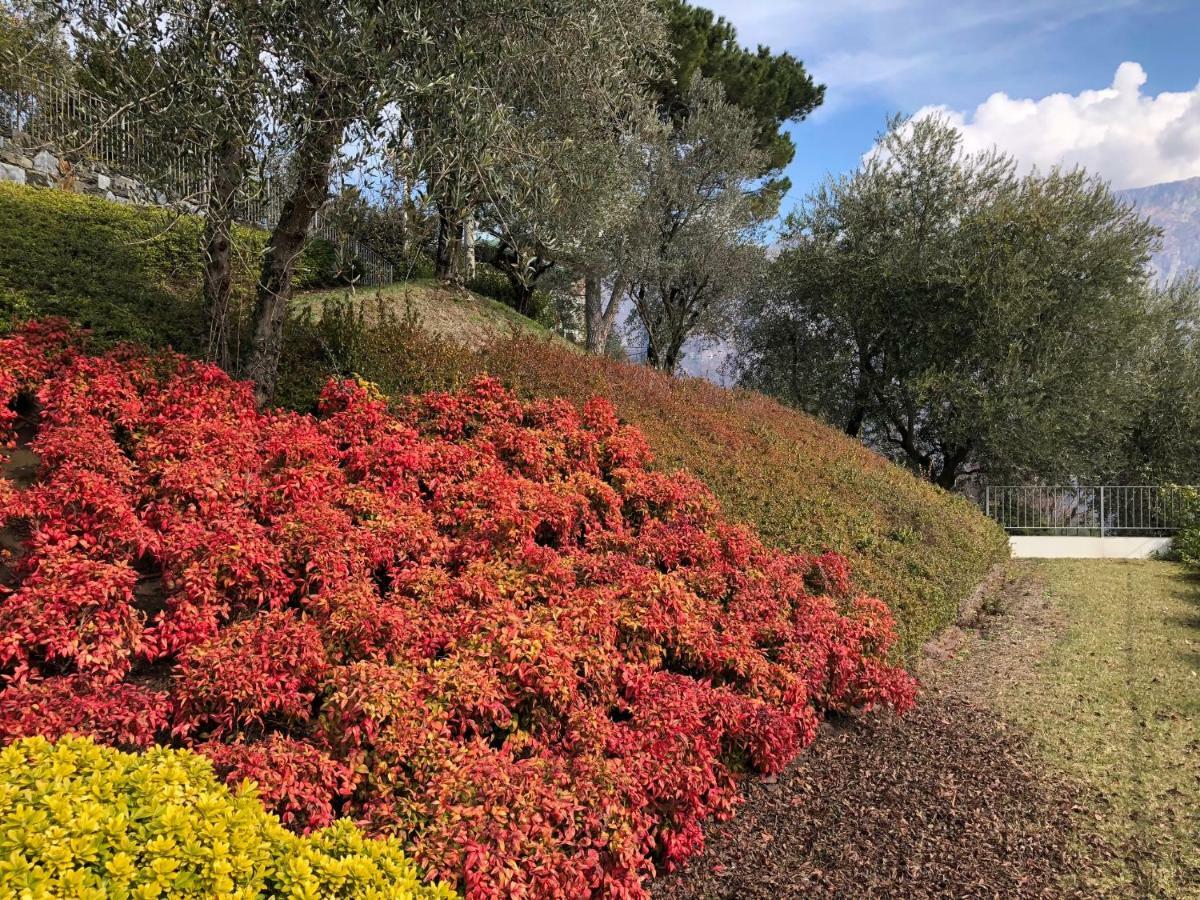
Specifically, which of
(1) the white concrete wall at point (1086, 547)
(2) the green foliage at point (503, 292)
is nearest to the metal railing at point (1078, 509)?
(1) the white concrete wall at point (1086, 547)

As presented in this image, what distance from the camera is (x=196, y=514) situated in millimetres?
4672

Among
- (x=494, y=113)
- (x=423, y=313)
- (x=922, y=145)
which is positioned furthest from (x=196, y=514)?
(x=922, y=145)

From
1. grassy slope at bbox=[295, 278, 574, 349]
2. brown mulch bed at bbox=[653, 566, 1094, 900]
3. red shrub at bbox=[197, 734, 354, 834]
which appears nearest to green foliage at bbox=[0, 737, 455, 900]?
red shrub at bbox=[197, 734, 354, 834]

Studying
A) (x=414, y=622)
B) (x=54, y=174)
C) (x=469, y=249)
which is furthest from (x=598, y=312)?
(x=414, y=622)

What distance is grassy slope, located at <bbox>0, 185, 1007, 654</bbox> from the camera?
739 centimetres

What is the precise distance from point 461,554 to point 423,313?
7520 mm

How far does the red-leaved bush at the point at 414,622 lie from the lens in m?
3.25

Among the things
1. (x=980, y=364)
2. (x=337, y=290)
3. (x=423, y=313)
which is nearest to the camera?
(x=423, y=313)

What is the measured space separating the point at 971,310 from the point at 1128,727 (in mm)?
13364

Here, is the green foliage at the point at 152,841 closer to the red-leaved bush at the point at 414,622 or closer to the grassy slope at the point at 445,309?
the red-leaved bush at the point at 414,622

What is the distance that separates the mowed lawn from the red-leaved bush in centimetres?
136

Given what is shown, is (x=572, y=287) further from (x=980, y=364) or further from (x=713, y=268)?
(x=980, y=364)

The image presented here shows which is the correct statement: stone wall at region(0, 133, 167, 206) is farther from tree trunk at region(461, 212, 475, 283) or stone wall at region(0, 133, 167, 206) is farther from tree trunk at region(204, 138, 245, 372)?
tree trunk at region(461, 212, 475, 283)

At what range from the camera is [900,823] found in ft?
14.3
